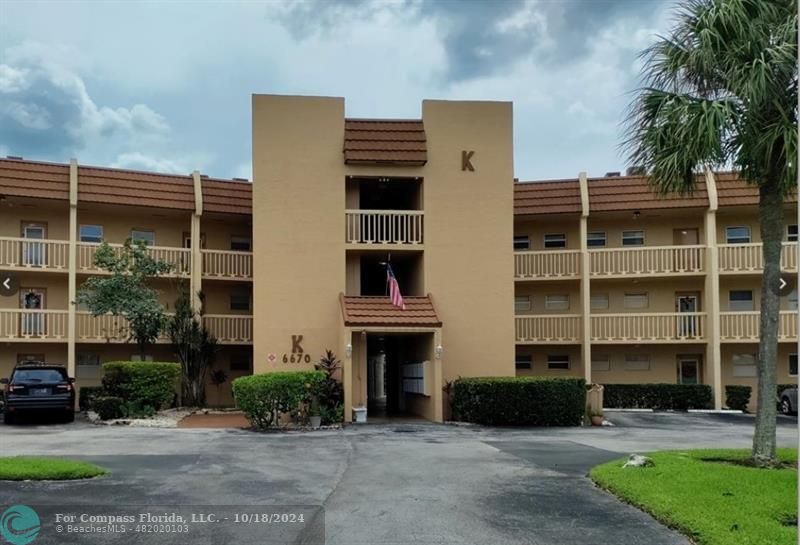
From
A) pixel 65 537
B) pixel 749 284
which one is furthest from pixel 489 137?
pixel 65 537

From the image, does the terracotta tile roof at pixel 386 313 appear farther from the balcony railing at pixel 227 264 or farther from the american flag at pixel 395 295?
the balcony railing at pixel 227 264

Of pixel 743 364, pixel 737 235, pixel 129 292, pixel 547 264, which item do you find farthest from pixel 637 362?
pixel 129 292

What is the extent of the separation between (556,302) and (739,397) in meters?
7.48

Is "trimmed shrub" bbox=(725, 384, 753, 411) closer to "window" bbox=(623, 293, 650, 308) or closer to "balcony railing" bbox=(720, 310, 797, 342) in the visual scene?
"balcony railing" bbox=(720, 310, 797, 342)

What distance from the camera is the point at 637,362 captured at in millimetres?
28969

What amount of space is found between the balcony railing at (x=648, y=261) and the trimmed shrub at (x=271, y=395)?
13192 millimetres

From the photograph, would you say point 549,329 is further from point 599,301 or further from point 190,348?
A: point 190,348

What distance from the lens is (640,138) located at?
1293 cm

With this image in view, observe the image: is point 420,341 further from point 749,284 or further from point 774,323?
point 749,284

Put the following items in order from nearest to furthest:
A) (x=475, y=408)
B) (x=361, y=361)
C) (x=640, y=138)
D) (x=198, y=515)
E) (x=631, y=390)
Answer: (x=198, y=515) → (x=640, y=138) → (x=475, y=408) → (x=361, y=361) → (x=631, y=390)

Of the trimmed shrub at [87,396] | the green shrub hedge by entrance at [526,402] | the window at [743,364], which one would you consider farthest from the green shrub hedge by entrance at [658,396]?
the trimmed shrub at [87,396]

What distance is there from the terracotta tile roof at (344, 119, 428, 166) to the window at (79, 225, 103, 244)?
1032 cm

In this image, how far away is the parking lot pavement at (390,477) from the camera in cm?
792

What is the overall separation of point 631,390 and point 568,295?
4.57m
